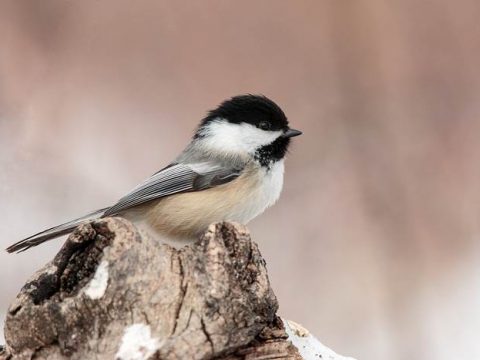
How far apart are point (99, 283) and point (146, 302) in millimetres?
68

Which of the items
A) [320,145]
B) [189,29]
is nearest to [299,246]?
[320,145]

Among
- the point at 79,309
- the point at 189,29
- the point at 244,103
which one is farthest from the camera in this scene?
the point at 189,29

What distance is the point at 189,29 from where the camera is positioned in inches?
68.7

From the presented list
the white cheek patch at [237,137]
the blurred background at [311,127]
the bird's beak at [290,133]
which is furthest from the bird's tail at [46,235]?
the bird's beak at [290,133]

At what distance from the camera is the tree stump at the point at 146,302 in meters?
0.88

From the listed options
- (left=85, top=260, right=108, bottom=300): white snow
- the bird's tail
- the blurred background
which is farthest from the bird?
(left=85, top=260, right=108, bottom=300): white snow

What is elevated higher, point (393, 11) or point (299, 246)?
point (393, 11)

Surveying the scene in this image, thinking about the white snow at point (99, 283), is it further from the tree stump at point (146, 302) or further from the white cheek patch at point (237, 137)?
the white cheek patch at point (237, 137)

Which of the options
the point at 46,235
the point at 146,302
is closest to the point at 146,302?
the point at 146,302

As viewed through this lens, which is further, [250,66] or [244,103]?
[250,66]

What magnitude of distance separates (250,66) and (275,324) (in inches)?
37.3

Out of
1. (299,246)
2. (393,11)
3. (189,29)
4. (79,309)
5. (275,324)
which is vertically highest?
(189,29)

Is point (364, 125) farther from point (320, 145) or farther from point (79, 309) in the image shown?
point (79, 309)

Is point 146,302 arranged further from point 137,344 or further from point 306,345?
point 306,345
